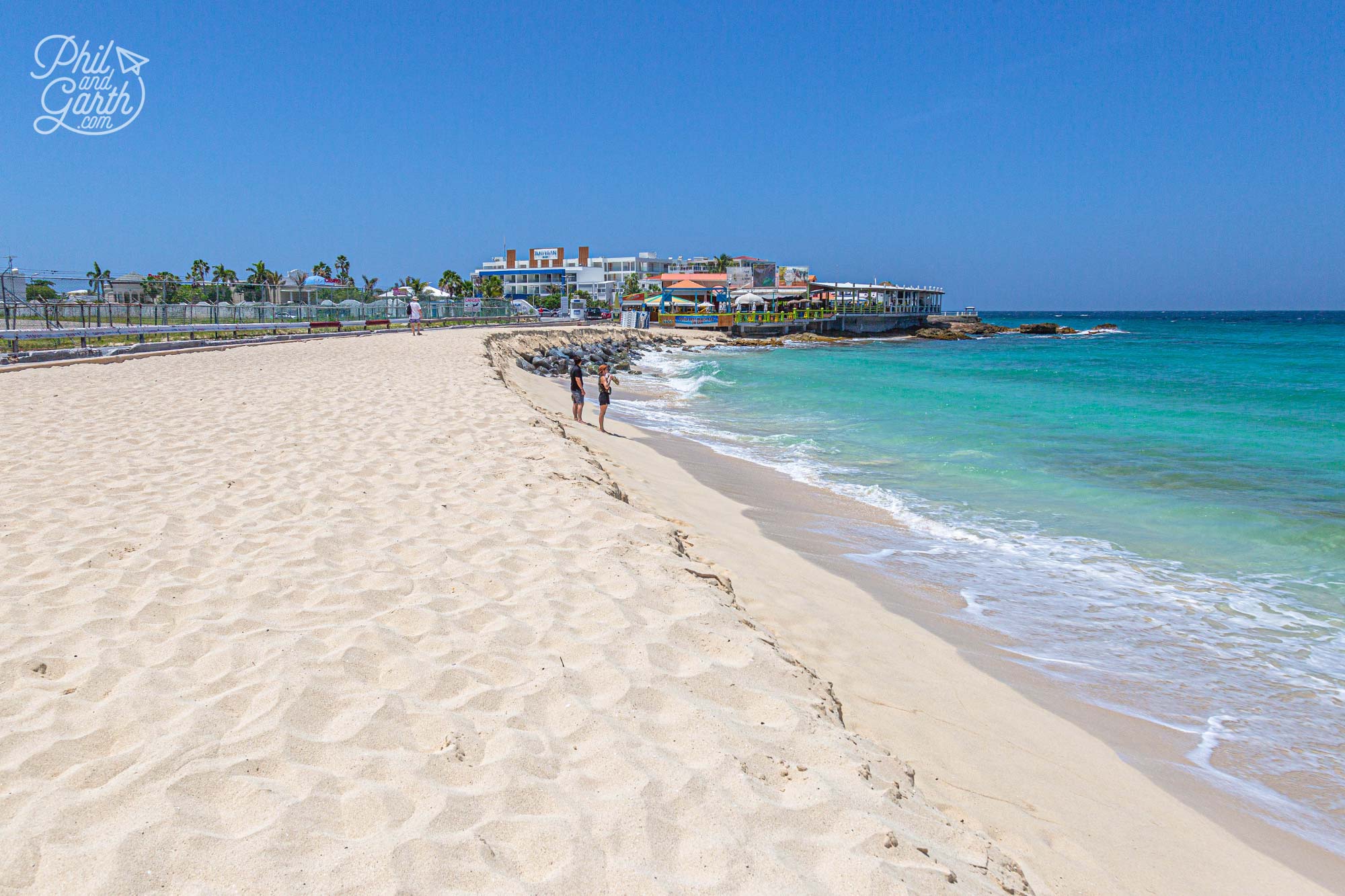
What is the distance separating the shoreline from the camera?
3.49m

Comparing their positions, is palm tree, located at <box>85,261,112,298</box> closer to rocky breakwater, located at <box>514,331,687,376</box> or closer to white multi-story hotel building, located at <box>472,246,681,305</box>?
rocky breakwater, located at <box>514,331,687,376</box>

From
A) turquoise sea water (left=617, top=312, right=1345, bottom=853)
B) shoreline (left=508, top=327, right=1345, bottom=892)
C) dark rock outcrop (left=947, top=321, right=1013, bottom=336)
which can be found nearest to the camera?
shoreline (left=508, top=327, right=1345, bottom=892)

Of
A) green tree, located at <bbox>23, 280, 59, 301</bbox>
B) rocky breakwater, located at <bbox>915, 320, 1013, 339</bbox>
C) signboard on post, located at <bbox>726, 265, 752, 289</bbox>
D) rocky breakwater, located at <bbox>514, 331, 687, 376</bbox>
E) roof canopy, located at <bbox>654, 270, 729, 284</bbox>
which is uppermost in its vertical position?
signboard on post, located at <bbox>726, 265, 752, 289</bbox>

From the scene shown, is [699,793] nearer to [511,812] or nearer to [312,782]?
[511,812]

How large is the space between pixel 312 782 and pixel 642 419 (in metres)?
14.8

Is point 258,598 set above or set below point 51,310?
below

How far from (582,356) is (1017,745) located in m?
26.6

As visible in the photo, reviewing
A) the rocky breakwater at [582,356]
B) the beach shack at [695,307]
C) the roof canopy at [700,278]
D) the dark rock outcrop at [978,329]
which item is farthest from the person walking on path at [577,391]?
the dark rock outcrop at [978,329]

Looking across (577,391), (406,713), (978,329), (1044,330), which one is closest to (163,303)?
(577,391)

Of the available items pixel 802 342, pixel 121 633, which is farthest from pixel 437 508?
pixel 802 342

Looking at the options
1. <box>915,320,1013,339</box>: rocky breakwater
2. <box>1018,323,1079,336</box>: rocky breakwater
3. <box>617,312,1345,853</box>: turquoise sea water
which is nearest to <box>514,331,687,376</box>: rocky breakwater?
<box>617,312,1345,853</box>: turquoise sea water

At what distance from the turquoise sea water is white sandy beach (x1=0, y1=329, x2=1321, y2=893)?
104cm

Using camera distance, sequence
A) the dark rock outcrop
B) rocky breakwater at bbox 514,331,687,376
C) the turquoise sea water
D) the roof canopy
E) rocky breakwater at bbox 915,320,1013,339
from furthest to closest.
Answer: the roof canopy < the dark rock outcrop < rocky breakwater at bbox 915,320,1013,339 < rocky breakwater at bbox 514,331,687,376 < the turquoise sea water

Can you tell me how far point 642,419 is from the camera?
1742 centimetres
